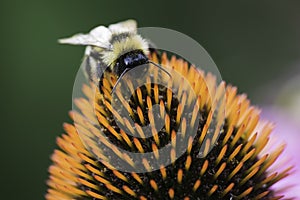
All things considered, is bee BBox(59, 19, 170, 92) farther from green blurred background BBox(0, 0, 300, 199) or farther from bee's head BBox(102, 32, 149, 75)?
green blurred background BBox(0, 0, 300, 199)

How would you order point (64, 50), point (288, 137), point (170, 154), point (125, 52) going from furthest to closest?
point (64, 50), point (288, 137), point (125, 52), point (170, 154)

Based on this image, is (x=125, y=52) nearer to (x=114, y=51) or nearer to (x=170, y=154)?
(x=114, y=51)

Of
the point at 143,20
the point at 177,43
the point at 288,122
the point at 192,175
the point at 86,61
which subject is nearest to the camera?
the point at 192,175

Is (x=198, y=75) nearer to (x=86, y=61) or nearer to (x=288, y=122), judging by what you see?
(x=86, y=61)

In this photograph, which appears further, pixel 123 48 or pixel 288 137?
pixel 288 137

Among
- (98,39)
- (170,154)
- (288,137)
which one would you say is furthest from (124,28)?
(288,137)

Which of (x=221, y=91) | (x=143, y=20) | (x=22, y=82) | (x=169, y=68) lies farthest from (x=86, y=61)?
(x=143, y=20)

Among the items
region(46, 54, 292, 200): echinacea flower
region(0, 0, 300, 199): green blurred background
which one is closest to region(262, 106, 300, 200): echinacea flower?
region(46, 54, 292, 200): echinacea flower
